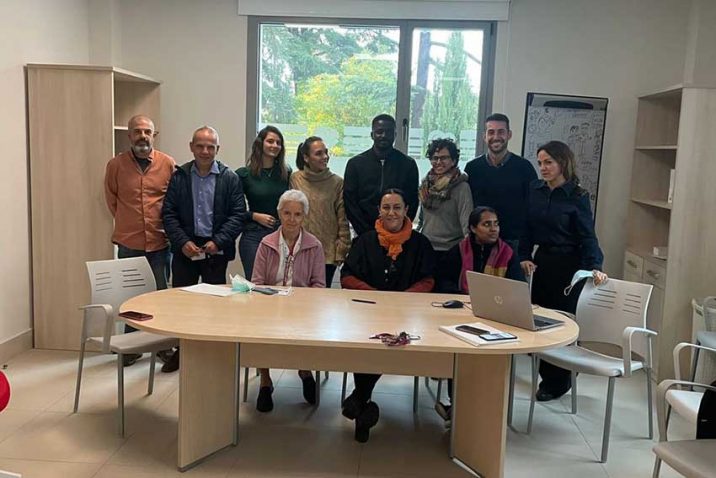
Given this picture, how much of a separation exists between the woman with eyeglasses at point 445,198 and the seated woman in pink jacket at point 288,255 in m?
0.86

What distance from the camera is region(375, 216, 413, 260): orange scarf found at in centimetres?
347

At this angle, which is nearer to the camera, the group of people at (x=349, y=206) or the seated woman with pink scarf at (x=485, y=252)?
the seated woman with pink scarf at (x=485, y=252)

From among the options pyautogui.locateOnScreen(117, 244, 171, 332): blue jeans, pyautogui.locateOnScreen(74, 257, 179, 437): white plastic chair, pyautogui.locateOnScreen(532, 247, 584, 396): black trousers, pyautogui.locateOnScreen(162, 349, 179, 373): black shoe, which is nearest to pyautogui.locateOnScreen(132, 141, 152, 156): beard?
pyautogui.locateOnScreen(117, 244, 171, 332): blue jeans

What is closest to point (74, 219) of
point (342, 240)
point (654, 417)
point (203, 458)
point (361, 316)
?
point (342, 240)

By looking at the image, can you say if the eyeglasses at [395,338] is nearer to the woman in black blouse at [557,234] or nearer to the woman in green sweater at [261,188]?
the woman in black blouse at [557,234]

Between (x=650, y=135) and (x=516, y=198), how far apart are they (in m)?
1.50

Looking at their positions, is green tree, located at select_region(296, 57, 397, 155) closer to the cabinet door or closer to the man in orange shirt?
the man in orange shirt

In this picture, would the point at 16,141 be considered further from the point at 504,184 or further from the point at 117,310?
the point at 504,184

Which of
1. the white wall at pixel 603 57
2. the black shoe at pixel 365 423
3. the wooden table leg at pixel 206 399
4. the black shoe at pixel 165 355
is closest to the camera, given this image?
the wooden table leg at pixel 206 399

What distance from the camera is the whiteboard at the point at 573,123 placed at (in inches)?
190

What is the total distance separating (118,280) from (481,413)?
2.09 metres

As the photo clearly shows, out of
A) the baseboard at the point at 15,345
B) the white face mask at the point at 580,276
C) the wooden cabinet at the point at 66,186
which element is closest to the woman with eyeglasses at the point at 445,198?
the white face mask at the point at 580,276

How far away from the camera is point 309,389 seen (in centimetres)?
364

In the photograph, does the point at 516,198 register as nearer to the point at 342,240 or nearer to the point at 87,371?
the point at 342,240
